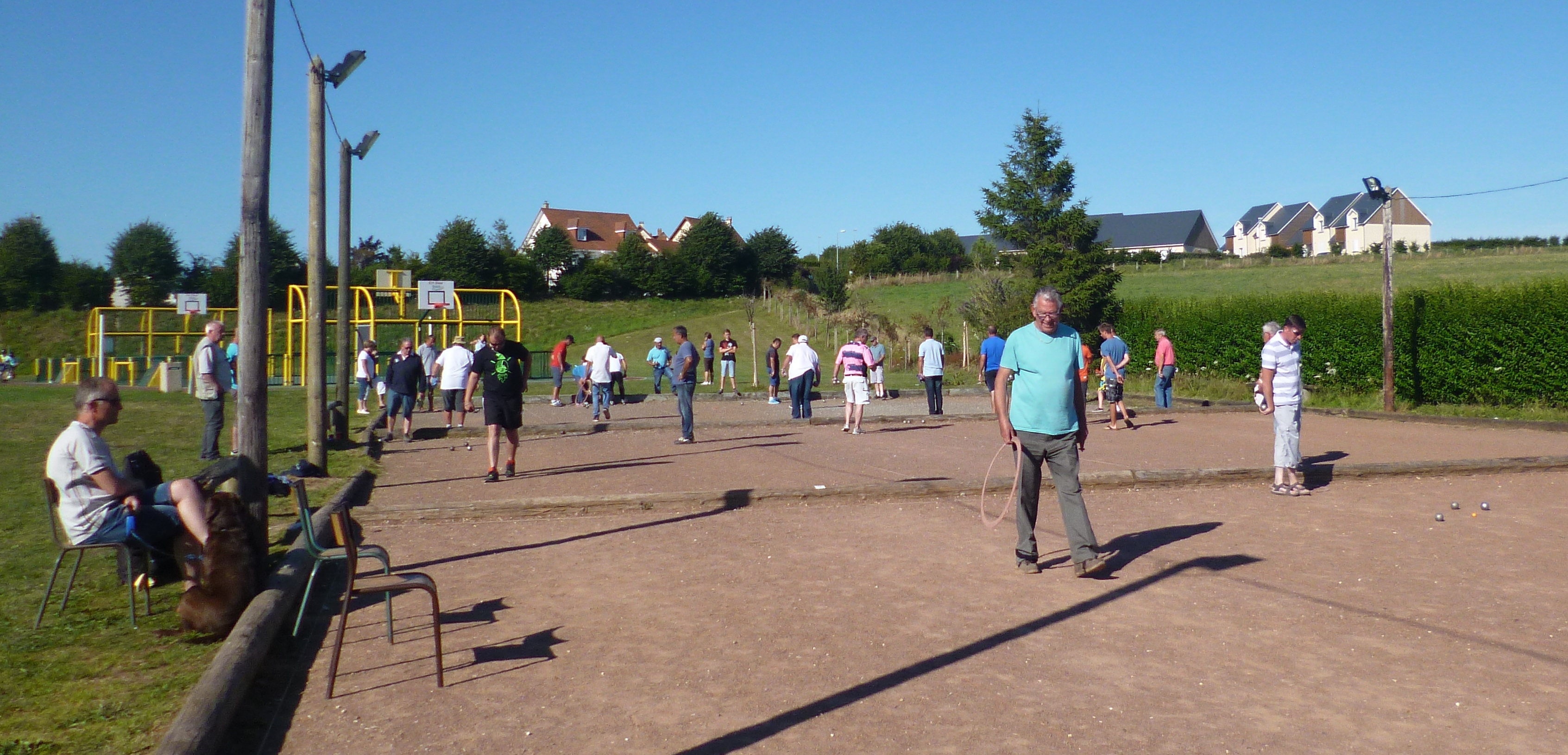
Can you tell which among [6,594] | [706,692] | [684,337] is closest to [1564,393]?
[684,337]

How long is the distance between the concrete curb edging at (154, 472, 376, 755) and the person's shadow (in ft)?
15.1

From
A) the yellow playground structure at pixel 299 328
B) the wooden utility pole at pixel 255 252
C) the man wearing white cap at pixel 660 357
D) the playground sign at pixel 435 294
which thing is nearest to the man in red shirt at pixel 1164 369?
the man wearing white cap at pixel 660 357

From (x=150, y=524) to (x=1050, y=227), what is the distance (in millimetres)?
50302

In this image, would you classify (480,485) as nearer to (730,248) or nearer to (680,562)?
(680,562)

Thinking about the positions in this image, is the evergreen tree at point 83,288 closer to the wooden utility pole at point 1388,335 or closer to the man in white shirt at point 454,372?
the man in white shirt at point 454,372

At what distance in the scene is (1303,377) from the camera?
2611cm

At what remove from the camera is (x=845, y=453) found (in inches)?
594

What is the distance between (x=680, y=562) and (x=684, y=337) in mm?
9448

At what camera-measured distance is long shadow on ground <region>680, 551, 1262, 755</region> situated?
14.3 ft

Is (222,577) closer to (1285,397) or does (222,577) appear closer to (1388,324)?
(1285,397)

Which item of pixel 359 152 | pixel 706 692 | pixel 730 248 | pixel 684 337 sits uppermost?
pixel 730 248

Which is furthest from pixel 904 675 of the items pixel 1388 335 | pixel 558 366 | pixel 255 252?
pixel 558 366

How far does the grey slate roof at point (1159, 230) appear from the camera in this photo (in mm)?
122000

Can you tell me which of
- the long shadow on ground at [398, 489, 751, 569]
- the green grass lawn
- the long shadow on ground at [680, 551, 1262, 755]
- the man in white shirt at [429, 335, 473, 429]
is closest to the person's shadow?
the long shadow on ground at [680, 551, 1262, 755]
